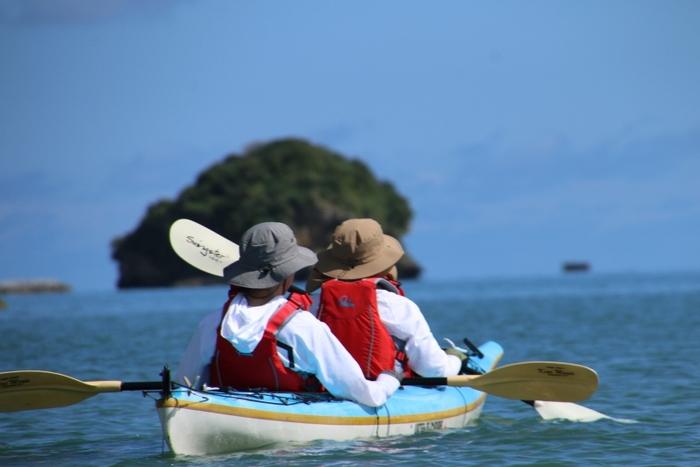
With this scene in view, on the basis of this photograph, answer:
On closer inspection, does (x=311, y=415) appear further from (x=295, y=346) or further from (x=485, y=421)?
(x=485, y=421)

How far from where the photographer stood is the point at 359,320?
6.41 m

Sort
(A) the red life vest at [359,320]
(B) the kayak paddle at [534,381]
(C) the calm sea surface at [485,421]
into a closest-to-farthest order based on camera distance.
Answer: (C) the calm sea surface at [485,421] → (A) the red life vest at [359,320] → (B) the kayak paddle at [534,381]

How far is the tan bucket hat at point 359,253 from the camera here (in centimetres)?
655

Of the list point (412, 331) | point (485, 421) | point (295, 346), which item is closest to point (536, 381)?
point (412, 331)

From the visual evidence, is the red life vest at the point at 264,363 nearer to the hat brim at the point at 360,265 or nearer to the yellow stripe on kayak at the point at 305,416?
the yellow stripe on kayak at the point at 305,416

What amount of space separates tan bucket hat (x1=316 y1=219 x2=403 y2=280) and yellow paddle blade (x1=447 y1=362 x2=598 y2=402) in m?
1.01

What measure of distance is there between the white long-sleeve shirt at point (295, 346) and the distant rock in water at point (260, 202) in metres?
59.1

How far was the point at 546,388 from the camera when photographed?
6.80 metres

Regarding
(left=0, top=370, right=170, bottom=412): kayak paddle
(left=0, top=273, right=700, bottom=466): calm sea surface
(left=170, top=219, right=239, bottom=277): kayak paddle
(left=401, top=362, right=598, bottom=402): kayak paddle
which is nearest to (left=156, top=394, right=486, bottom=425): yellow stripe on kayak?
(left=0, top=273, right=700, bottom=466): calm sea surface

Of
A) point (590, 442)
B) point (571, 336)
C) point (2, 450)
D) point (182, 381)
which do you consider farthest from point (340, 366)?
point (571, 336)

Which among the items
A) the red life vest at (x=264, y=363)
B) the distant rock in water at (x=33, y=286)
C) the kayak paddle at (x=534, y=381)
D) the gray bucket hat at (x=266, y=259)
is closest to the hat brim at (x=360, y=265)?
the red life vest at (x=264, y=363)

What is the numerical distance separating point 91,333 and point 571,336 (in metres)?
9.98

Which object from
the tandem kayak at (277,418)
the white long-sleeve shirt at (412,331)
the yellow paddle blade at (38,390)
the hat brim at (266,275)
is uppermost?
the hat brim at (266,275)

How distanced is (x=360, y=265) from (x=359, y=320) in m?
0.43
